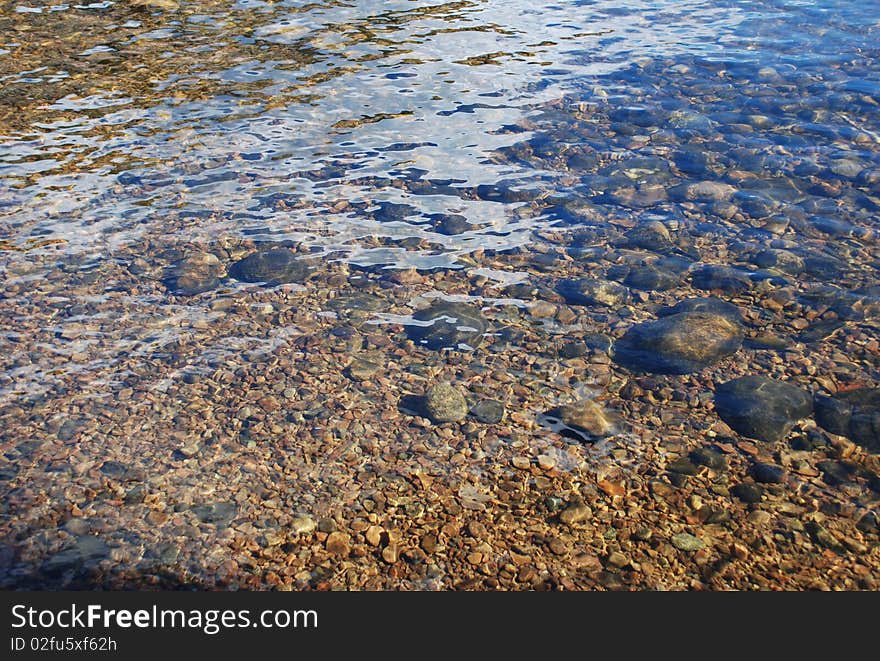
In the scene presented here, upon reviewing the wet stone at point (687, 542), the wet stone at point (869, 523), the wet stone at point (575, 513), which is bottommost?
the wet stone at point (575, 513)

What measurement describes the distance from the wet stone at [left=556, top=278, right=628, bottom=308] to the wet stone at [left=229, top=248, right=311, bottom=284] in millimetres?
2150

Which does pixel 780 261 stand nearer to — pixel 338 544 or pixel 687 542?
pixel 687 542

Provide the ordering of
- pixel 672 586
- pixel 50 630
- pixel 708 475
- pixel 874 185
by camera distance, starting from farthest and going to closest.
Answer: pixel 874 185 < pixel 708 475 < pixel 672 586 < pixel 50 630

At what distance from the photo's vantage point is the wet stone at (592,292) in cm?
598

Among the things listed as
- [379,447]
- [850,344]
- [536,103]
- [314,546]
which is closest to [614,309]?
[850,344]

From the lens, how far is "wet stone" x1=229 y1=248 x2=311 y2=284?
6.27 metres

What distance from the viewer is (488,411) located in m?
4.92

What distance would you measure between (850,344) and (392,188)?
428cm

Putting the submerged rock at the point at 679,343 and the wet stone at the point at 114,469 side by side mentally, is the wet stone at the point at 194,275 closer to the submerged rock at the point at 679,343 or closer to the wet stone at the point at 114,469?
the wet stone at the point at 114,469

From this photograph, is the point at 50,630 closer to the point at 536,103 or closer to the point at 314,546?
the point at 314,546

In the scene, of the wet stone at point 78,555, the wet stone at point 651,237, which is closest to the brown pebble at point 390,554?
the wet stone at point 78,555

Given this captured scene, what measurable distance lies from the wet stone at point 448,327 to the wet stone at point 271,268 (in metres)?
1.17

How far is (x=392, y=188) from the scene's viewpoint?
7.55m

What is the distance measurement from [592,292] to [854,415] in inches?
81.4
